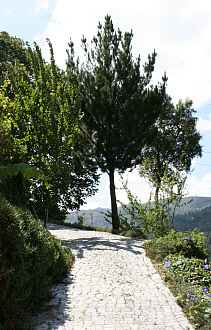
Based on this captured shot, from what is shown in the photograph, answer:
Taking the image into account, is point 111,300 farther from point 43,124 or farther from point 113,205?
point 113,205

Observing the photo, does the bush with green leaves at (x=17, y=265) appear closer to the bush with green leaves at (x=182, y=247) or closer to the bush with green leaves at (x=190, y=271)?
the bush with green leaves at (x=190, y=271)

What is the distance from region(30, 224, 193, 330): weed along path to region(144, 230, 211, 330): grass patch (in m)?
0.17

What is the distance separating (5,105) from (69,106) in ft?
12.1

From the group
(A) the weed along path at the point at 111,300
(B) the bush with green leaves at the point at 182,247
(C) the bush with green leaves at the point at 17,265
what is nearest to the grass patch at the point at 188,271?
(B) the bush with green leaves at the point at 182,247

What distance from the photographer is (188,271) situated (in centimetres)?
525

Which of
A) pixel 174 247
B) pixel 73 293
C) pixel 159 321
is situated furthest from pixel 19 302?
pixel 174 247

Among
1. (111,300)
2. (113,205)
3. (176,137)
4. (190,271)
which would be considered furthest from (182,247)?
(176,137)

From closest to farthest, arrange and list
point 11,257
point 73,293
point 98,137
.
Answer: point 11,257 < point 73,293 < point 98,137

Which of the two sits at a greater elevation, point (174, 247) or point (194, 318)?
point (174, 247)

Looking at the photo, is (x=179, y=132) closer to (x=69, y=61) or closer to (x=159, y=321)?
(x=69, y=61)

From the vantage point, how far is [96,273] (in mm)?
5805

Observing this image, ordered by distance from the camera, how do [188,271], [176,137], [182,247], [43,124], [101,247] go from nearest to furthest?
[188,271] < [182,247] < [101,247] < [43,124] < [176,137]

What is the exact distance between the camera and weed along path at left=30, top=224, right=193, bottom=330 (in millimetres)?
3576

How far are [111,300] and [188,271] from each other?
186cm
